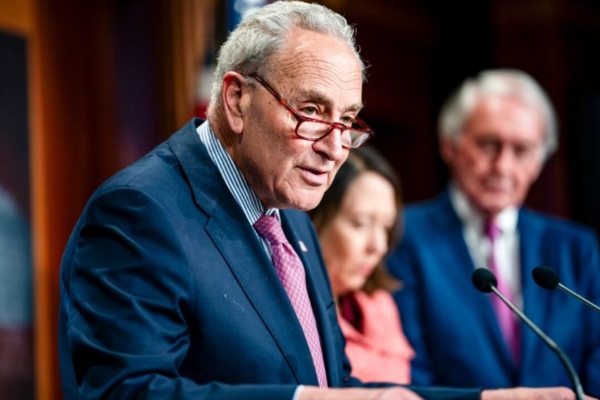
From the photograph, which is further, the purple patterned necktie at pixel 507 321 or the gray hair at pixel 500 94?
the gray hair at pixel 500 94

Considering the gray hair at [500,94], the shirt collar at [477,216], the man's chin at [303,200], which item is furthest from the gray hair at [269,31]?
the gray hair at [500,94]

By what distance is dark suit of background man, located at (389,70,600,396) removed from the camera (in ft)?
10.1

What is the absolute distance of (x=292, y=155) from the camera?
1.73 metres

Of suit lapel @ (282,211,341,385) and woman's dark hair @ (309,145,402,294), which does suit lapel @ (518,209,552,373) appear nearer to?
woman's dark hair @ (309,145,402,294)

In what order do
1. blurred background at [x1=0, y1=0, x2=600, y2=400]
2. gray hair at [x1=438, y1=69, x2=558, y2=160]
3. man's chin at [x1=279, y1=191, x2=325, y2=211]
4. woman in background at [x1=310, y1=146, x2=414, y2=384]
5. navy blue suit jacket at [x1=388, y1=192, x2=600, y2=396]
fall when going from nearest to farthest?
man's chin at [x1=279, y1=191, x2=325, y2=211]
woman in background at [x1=310, y1=146, x2=414, y2=384]
navy blue suit jacket at [x1=388, y1=192, x2=600, y2=396]
blurred background at [x1=0, y1=0, x2=600, y2=400]
gray hair at [x1=438, y1=69, x2=558, y2=160]

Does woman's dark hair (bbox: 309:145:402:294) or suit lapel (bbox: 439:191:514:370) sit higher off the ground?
woman's dark hair (bbox: 309:145:402:294)

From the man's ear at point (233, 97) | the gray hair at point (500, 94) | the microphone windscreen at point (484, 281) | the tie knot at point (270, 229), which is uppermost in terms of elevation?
the man's ear at point (233, 97)

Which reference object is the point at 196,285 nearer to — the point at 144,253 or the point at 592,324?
the point at 144,253

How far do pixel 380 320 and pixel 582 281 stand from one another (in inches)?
34.1

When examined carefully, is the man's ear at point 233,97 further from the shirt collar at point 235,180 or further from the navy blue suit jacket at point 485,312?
the navy blue suit jacket at point 485,312

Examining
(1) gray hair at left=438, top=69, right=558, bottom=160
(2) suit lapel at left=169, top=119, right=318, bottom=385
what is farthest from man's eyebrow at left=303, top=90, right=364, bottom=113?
(1) gray hair at left=438, top=69, right=558, bottom=160

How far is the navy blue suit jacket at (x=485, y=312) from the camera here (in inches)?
121

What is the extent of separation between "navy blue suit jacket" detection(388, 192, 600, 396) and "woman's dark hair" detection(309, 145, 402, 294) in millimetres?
215

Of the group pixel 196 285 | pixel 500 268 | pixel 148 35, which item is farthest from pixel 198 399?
pixel 148 35
